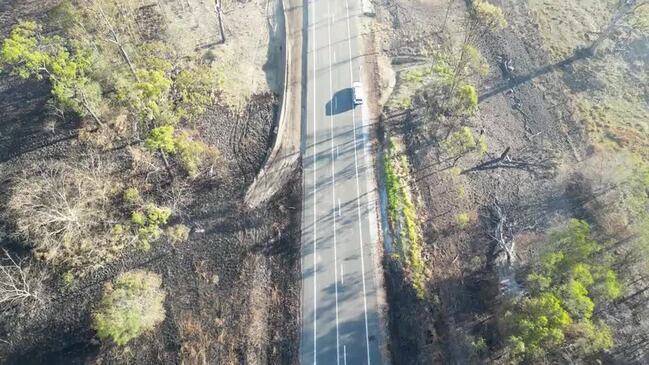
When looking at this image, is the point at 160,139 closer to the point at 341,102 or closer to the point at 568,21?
the point at 341,102

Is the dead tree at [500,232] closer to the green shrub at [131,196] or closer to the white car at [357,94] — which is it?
the white car at [357,94]

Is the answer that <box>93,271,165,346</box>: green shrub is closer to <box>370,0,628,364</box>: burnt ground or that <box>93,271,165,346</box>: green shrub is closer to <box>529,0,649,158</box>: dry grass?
<box>370,0,628,364</box>: burnt ground

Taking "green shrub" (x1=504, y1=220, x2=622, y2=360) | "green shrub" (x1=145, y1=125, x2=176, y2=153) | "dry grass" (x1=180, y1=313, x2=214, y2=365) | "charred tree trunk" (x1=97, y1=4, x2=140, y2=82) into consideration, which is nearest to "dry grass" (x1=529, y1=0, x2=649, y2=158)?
"green shrub" (x1=504, y1=220, x2=622, y2=360)

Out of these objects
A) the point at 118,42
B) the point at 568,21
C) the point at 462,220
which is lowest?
the point at 462,220

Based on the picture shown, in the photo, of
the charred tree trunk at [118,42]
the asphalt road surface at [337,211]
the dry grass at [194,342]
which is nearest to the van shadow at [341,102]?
the asphalt road surface at [337,211]

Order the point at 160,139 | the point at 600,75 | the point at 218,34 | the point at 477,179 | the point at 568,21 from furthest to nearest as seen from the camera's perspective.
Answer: the point at 568,21 → the point at 218,34 → the point at 600,75 → the point at 477,179 → the point at 160,139

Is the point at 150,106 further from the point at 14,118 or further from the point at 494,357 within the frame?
the point at 494,357

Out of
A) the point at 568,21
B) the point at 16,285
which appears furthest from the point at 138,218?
A: the point at 568,21
